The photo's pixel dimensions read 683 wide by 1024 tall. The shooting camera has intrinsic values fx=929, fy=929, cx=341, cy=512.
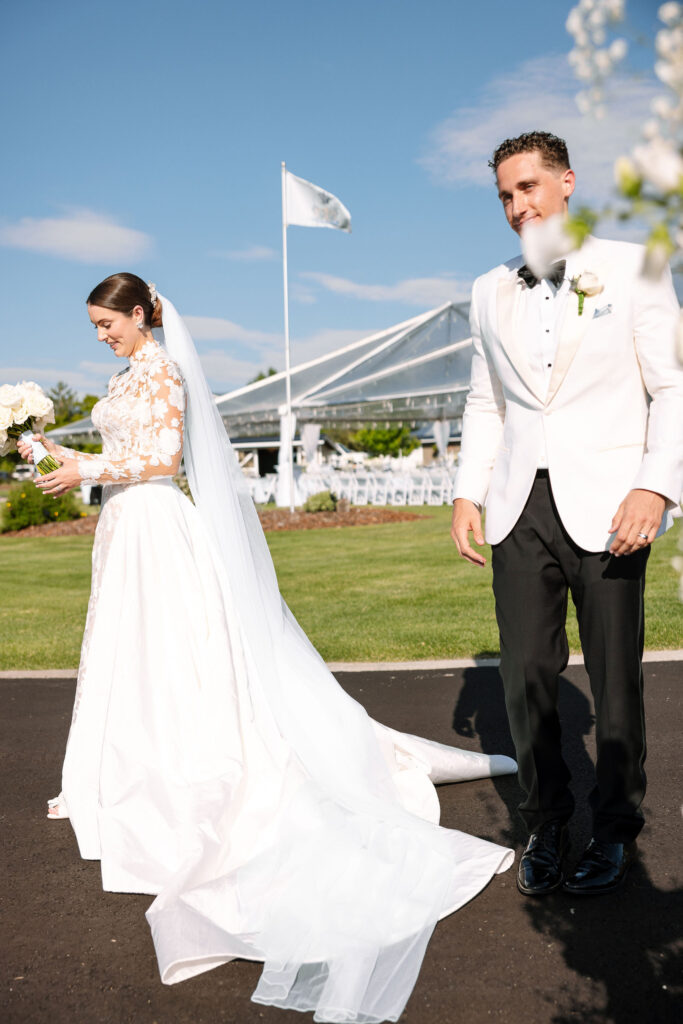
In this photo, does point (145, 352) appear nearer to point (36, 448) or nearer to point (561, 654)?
point (36, 448)

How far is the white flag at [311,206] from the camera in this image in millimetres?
22766

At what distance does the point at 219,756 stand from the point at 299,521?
1696 cm

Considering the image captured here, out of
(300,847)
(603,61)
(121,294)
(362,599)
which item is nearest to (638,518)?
(300,847)

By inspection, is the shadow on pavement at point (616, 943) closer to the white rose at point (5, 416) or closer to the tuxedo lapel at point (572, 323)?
the tuxedo lapel at point (572, 323)

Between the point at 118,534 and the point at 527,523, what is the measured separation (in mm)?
1795

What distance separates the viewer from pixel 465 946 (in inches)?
109

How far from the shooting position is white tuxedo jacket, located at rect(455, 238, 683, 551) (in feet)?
9.37

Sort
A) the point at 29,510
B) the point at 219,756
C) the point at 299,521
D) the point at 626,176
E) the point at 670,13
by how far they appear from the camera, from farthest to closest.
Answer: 1. the point at 29,510
2. the point at 299,521
3. the point at 219,756
4. the point at 670,13
5. the point at 626,176

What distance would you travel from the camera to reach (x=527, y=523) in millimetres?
3158

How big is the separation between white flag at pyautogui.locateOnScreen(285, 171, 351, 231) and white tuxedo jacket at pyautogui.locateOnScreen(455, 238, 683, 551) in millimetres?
20532

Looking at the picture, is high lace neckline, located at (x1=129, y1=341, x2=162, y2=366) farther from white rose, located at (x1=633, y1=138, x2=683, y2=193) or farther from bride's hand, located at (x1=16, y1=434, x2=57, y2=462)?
white rose, located at (x1=633, y1=138, x2=683, y2=193)

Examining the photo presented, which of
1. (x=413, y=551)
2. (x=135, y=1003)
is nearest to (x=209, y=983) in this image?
(x=135, y=1003)

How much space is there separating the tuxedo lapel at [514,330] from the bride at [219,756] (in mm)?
1548

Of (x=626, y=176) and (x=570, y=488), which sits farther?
(x=570, y=488)
